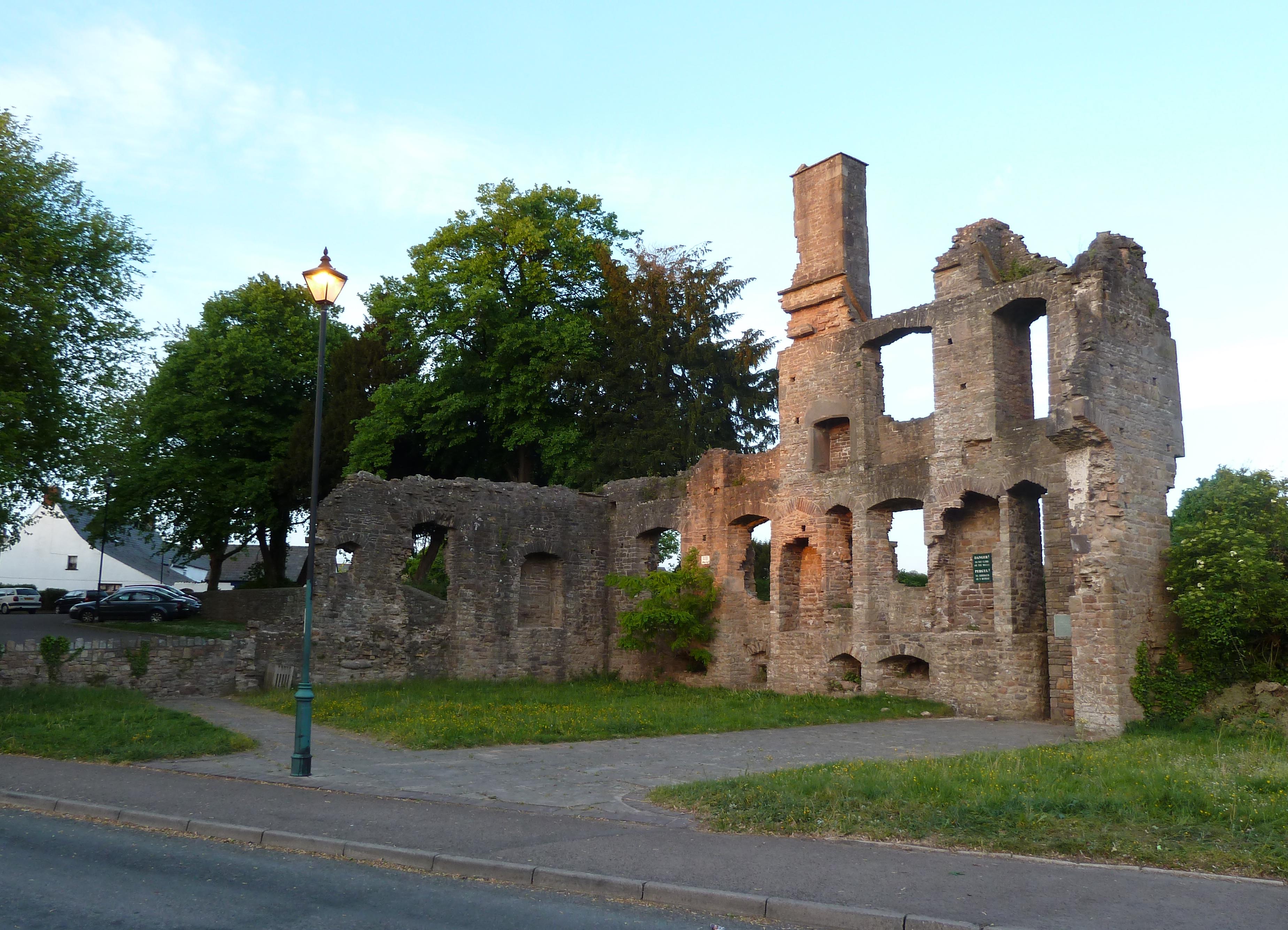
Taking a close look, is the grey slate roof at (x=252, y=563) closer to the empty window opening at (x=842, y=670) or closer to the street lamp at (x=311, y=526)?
the empty window opening at (x=842, y=670)

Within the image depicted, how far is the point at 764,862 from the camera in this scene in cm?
717

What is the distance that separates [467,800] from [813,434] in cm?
1531

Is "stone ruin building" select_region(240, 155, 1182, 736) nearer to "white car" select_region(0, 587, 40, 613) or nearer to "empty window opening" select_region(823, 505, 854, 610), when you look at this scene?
"empty window opening" select_region(823, 505, 854, 610)

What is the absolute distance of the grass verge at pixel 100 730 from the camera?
1238cm

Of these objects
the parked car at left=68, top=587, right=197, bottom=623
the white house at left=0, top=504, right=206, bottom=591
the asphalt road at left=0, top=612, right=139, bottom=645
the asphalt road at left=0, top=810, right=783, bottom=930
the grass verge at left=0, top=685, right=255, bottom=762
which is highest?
the white house at left=0, top=504, right=206, bottom=591

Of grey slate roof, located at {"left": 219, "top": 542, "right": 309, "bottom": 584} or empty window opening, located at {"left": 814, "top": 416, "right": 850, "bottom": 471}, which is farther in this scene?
grey slate roof, located at {"left": 219, "top": 542, "right": 309, "bottom": 584}

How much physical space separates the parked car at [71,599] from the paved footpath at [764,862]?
113 feet

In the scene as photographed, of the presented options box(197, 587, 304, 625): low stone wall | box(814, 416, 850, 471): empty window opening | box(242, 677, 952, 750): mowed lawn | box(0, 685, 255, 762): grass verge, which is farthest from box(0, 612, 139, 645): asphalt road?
box(814, 416, 850, 471): empty window opening

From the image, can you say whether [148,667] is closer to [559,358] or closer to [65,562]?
[559,358]

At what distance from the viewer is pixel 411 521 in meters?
24.0

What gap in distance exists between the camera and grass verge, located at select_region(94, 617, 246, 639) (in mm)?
29641

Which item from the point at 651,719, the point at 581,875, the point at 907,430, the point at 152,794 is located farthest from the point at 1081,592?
the point at 152,794

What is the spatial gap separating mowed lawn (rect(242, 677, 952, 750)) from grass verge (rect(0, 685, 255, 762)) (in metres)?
2.29

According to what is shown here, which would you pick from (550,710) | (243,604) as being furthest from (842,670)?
(243,604)
